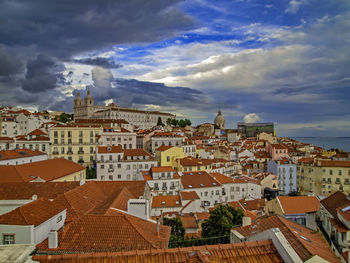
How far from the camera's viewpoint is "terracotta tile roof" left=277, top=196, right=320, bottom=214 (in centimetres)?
2192

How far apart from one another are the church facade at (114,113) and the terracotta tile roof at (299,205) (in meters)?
111

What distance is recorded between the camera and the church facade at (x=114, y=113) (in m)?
129

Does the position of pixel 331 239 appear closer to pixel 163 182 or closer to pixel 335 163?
pixel 163 182

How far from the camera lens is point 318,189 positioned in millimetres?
50906

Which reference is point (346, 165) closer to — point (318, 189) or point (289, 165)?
point (318, 189)

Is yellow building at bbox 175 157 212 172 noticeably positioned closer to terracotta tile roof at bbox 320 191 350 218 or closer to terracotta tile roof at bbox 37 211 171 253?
terracotta tile roof at bbox 320 191 350 218

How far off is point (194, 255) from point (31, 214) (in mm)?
7678

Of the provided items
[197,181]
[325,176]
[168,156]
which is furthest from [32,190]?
[325,176]

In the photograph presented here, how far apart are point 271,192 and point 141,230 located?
43.5 metres

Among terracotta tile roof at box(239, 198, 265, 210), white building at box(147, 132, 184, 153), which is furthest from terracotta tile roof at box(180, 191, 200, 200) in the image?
white building at box(147, 132, 184, 153)

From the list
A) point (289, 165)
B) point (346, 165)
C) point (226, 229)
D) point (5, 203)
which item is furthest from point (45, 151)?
point (346, 165)

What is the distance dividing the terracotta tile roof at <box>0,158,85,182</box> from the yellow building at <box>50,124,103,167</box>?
13192 millimetres

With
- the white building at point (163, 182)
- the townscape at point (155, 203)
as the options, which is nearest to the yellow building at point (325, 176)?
the townscape at point (155, 203)

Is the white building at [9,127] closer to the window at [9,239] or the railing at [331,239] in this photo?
the window at [9,239]
